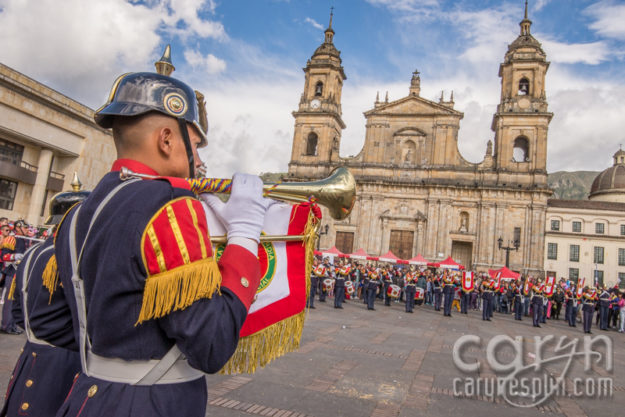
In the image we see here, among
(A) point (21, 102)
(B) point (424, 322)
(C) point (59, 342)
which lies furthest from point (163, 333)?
(A) point (21, 102)

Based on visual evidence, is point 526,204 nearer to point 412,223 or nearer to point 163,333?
point 412,223

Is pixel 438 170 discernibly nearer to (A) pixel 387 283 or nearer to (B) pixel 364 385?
(A) pixel 387 283

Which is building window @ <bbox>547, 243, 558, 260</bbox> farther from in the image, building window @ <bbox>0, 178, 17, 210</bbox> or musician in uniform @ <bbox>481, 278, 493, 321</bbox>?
building window @ <bbox>0, 178, 17, 210</bbox>

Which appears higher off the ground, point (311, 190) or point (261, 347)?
point (311, 190)

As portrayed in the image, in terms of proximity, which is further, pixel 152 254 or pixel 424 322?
pixel 424 322

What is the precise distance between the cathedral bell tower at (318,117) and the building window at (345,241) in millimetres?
5818

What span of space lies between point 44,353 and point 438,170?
35.8m

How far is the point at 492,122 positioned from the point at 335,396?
3661 centimetres

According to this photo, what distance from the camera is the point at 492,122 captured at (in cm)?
3619

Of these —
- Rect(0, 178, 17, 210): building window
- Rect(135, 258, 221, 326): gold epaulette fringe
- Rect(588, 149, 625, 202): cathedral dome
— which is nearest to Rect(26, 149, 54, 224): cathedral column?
Rect(0, 178, 17, 210): building window

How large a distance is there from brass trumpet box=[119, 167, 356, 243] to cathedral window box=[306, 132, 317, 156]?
3702 centimetres

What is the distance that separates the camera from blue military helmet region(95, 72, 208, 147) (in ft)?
4.75

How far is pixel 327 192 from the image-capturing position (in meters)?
1.75

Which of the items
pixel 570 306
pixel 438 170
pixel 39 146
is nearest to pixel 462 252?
pixel 438 170
